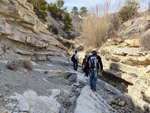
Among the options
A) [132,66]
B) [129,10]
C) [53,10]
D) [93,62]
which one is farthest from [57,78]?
[53,10]

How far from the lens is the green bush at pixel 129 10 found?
9.25 meters

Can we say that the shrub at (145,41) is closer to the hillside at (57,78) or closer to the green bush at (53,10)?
the hillside at (57,78)

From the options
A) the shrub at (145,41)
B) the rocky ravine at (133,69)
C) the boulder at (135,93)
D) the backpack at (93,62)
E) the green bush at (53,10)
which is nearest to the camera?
the backpack at (93,62)

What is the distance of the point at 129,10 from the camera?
9867 millimetres

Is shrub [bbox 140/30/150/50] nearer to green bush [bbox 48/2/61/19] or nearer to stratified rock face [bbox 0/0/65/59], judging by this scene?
stratified rock face [bbox 0/0/65/59]

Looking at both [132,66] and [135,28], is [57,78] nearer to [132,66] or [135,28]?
[132,66]

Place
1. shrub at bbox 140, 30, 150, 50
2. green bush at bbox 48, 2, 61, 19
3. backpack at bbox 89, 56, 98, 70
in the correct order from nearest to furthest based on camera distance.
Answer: backpack at bbox 89, 56, 98, 70 → shrub at bbox 140, 30, 150, 50 → green bush at bbox 48, 2, 61, 19

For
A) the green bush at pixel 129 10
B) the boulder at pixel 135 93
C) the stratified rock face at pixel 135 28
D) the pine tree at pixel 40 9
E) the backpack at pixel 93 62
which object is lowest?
the boulder at pixel 135 93

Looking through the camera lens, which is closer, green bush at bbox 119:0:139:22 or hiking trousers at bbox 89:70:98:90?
hiking trousers at bbox 89:70:98:90

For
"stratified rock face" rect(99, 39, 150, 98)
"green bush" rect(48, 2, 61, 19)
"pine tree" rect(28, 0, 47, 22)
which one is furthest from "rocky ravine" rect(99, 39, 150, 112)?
"green bush" rect(48, 2, 61, 19)

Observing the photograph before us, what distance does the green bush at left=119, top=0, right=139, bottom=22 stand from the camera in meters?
9.25

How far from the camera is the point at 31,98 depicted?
241 cm

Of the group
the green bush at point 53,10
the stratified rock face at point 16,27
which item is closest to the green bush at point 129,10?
the stratified rock face at point 16,27

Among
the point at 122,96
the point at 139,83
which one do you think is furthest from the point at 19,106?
the point at 139,83
